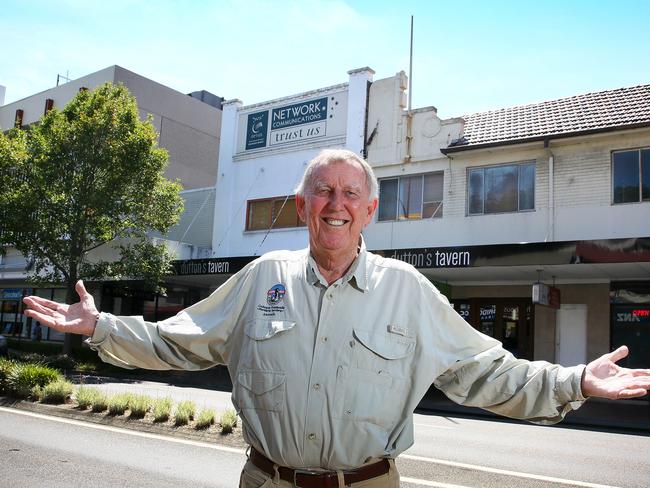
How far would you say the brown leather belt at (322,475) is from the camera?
8.64ft

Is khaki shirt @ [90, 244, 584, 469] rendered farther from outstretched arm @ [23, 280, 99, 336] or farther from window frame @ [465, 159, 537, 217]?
window frame @ [465, 159, 537, 217]

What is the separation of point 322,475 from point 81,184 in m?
19.6

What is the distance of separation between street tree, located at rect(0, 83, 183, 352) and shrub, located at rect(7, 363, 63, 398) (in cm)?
927

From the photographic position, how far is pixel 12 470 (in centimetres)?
679

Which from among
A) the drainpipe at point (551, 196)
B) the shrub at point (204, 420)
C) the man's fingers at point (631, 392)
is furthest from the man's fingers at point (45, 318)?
the drainpipe at point (551, 196)

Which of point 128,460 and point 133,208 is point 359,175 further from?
point 133,208

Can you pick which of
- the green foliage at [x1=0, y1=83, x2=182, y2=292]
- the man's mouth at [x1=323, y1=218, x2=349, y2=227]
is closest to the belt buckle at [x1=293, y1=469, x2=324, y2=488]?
the man's mouth at [x1=323, y1=218, x2=349, y2=227]

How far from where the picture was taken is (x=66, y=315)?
9.93 feet

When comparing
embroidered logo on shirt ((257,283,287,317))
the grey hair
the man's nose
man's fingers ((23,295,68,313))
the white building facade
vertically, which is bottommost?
man's fingers ((23,295,68,313))

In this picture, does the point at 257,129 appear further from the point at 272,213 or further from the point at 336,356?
the point at 336,356

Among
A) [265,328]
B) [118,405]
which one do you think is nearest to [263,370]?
[265,328]

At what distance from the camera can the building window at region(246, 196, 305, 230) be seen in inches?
946

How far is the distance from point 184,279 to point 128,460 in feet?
61.7

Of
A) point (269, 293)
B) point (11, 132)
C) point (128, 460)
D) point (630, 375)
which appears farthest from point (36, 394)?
Answer: point (11, 132)
